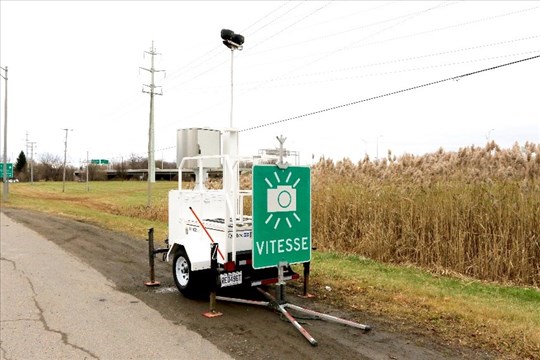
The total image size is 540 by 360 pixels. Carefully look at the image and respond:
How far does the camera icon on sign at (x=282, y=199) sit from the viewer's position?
18.5ft

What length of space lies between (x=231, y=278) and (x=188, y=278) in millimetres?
971

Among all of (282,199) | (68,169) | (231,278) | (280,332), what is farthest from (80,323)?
(68,169)

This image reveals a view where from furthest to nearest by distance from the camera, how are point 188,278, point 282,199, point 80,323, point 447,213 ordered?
point 447,213, point 188,278, point 282,199, point 80,323

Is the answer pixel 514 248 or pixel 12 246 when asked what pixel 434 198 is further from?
pixel 12 246

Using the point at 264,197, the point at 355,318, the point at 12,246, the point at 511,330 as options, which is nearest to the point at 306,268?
the point at 355,318

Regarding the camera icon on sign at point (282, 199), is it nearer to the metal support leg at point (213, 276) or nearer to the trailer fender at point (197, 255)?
the metal support leg at point (213, 276)

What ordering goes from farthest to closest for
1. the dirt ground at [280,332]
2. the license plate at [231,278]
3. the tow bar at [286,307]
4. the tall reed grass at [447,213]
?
the tall reed grass at [447,213] < the license plate at [231,278] < the tow bar at [286,307] < the dirt ground at [280,332]

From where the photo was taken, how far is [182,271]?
6.80 meters

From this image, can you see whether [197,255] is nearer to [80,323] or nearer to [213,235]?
[213,235]

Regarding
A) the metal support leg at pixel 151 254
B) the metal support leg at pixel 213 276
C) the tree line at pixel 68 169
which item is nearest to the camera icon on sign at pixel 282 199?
the metal support leg at pixel 213 276

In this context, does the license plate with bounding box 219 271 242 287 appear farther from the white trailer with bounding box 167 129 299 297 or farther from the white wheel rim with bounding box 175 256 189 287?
the white wheel rim with bounding box 175 256 189 287

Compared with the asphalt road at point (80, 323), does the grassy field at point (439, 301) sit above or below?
above

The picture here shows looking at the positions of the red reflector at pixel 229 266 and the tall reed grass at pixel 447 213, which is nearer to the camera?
the red reflector at pixel 229 266

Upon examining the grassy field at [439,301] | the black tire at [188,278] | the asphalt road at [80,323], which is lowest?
the asphalt road at [80,323]
